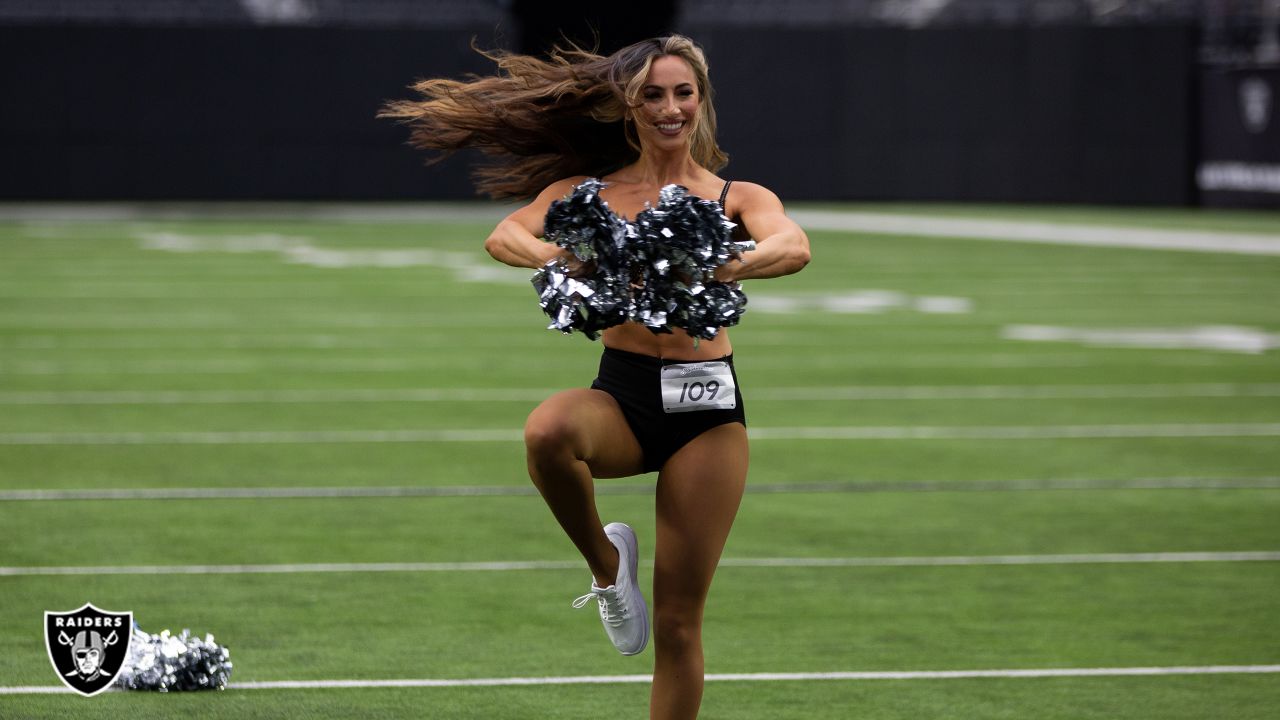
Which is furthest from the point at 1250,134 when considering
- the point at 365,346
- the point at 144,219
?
the point at 365,346

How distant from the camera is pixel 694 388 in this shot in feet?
16.1

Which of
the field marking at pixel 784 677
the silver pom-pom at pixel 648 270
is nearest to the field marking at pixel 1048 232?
the field marking at pixel 784 677

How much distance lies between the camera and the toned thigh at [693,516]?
4.91m

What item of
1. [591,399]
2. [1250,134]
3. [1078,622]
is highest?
[591,399]

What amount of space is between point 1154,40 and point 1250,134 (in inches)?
217

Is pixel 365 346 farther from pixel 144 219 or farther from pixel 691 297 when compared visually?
pixel 144 219

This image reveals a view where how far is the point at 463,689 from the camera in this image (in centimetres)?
621

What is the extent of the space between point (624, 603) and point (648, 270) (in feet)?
2.92

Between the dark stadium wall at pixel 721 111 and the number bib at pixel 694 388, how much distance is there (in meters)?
34.6

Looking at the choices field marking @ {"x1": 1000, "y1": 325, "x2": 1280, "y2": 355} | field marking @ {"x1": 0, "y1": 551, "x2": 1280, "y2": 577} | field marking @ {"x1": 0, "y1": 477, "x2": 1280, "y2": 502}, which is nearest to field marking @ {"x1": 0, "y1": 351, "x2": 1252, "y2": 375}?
field marking @ {"x1": 1000, "y1": 325, "x2": 1280, "y2": 355}

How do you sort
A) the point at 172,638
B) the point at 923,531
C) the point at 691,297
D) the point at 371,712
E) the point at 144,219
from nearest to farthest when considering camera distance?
the point at 691,297 < the point at 371,712 < the point at 172,638 < the point at 923,531 < the point at 144,219

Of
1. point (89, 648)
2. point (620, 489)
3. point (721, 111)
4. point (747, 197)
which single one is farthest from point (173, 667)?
point (721, 111)

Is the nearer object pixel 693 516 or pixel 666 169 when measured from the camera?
pixel 693 516

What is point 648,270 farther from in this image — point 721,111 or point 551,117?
point 721,111
